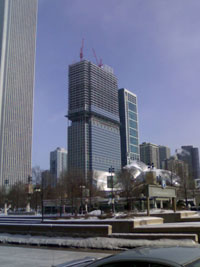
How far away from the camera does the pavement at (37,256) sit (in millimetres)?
11207

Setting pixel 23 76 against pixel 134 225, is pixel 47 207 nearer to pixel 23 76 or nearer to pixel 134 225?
pixel 134 225

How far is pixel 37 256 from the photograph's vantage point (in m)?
12.7

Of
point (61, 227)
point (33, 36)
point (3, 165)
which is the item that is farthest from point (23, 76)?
point (61, 227)

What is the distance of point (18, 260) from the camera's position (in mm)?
11930

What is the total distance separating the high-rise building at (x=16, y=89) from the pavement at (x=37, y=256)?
6135 inches

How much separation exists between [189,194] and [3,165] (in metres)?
119

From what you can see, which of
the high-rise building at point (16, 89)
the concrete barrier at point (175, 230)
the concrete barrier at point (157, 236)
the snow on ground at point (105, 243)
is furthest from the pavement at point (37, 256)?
the high-rise building at point (16, 89)

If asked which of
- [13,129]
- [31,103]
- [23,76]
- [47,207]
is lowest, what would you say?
[47,207]

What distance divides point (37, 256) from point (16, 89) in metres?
171

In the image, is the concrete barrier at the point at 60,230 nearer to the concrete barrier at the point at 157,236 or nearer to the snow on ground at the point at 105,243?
the concrete barrier at the point at 157,236

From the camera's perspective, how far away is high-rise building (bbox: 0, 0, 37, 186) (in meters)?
167

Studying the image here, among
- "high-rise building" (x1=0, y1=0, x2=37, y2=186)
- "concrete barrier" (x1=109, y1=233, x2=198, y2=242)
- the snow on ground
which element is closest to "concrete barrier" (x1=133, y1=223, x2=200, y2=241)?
"concrete barrier" (x1=109, y1=233, x2=198, y2=242)

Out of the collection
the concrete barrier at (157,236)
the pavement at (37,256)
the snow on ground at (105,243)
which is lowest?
the pavement at (37,256)

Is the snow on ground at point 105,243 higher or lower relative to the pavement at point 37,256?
higher
